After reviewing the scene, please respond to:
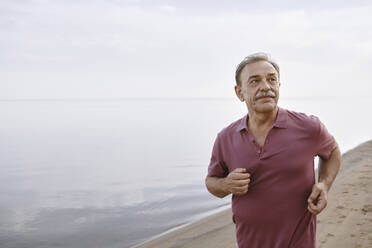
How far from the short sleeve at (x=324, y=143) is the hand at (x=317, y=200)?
9.3 inches

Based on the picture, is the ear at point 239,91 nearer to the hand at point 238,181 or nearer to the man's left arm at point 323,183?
the hand at point 238,181

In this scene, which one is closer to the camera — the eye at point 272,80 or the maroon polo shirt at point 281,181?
the maroon polo shirt at point 281,181

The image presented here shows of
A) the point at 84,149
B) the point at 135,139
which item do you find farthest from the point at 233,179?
the point at 135,139

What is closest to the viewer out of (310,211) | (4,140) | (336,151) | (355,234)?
(310,211)

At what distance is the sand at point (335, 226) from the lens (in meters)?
5.05

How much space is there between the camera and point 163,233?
7.81m

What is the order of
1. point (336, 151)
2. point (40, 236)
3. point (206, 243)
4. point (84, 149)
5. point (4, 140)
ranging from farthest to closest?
point (4, 140), point (84, 149), point (40, 236), point (206, 243), point (336, 151)

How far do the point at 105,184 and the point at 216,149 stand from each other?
1042cm

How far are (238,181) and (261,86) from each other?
0.62 metres

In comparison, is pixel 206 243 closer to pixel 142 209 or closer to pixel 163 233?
pixel 163 233

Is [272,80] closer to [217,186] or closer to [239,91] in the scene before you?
[239,91]

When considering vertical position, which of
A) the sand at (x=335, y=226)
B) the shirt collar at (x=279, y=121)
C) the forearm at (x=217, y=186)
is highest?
the shirt collar at (x=279, y=121)

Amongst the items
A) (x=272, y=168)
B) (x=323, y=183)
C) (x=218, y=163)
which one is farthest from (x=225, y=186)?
(x=323, y=183)

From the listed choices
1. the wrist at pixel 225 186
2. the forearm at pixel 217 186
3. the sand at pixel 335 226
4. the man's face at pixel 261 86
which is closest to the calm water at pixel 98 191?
the sand at pixel 335 226
